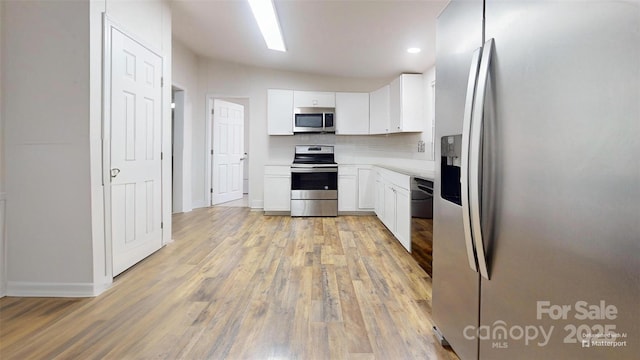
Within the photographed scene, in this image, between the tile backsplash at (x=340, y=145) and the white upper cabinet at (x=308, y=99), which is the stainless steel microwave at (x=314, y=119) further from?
the tile backsplash at (x=340, y=145)

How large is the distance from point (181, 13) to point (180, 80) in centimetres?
155

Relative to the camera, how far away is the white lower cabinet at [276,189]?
235 inches

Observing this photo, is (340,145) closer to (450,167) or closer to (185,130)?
(185,130)

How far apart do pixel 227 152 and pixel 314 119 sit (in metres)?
2.16

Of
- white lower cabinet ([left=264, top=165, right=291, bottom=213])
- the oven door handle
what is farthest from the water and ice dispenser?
white lower cabinet ([left=264, top=165, right=291, bottom=213])

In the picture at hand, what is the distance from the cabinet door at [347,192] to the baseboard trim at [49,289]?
399cm

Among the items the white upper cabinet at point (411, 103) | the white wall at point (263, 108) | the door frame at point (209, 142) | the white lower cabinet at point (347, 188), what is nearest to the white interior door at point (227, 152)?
the door frame at point (209, 142)

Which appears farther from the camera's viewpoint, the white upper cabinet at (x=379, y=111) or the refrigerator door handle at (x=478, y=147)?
the white upper cabinet at (x=379, y=111)

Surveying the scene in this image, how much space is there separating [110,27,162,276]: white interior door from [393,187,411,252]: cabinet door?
2527 millimetres

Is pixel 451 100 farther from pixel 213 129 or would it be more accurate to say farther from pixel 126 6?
pixel 213 129

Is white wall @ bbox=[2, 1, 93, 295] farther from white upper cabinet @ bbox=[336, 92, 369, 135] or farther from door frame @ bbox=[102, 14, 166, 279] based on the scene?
white upper cabinet @ bbox=[336, 92, 369, 135]

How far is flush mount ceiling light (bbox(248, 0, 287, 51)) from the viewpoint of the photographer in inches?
140

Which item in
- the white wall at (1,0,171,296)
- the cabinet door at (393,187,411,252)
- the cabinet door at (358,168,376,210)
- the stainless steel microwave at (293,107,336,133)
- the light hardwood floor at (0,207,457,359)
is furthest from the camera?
the stainless steel microwave at (293,107,336,133)

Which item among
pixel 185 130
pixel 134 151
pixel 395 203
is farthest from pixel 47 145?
pixel 185 130
